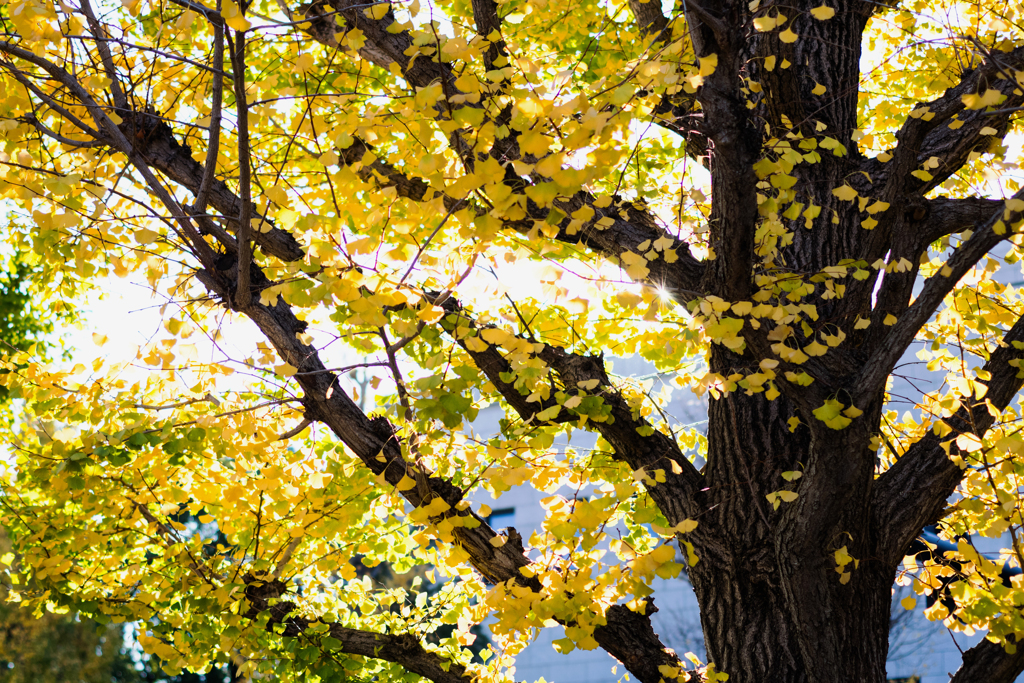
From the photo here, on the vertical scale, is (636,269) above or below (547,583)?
above

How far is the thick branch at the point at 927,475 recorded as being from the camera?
9.74 ft

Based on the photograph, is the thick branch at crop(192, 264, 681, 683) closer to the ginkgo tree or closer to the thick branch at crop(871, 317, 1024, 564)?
the ginkgo tree

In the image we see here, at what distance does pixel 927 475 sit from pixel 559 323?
1964 mm

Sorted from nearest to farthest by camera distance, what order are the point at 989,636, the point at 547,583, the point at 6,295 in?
the point at 547,583
the point at 989,636
the point at 6,295

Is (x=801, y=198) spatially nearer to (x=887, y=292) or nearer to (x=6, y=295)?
(x=887, y=292)

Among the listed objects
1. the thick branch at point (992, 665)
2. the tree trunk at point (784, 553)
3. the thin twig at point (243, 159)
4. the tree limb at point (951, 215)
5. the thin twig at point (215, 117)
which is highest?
the tree limb at point (951, 215)

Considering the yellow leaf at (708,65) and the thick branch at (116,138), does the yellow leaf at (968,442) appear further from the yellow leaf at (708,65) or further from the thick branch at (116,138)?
the thick branch at (116,138)

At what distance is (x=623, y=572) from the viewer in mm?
2637

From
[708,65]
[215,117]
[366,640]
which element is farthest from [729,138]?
[366,640]

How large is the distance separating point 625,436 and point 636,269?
111 centimetres

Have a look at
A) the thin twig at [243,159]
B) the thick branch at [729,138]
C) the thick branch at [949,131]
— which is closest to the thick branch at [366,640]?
the thin twig at [243,159]

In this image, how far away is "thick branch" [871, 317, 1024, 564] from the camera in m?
2.97

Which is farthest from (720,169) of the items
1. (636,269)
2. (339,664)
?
(339,664)

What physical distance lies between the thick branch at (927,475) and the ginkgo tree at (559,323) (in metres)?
0.01
